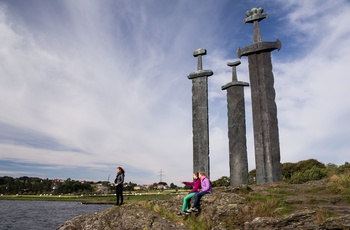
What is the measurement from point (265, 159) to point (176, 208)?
→ 7406mm

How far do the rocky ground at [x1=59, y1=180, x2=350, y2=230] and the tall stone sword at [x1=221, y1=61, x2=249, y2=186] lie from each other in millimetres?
3899

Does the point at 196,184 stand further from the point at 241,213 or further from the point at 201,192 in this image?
the point at 241,213

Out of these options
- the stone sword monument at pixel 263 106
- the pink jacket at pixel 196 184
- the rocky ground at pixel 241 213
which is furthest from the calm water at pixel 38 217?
the pink jacket at pixel 196 184

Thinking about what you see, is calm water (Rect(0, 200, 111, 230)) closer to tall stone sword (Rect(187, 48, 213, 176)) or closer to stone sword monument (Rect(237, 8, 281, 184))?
tall stone sword (Rect(187, 48, 213, 176))

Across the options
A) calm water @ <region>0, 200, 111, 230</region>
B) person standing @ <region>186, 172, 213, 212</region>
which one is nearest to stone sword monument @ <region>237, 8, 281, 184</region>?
person standing @ <region>186, 172, 213, 212</region>

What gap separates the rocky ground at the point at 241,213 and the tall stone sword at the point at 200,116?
17.2ft

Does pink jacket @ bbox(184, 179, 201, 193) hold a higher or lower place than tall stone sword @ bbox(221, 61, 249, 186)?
lower

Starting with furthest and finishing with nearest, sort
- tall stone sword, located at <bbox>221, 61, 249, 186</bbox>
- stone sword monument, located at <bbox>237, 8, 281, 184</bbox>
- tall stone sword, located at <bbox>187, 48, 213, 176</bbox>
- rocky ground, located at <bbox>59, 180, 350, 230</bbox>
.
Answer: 1. tall stone sword, located at <bbox>187, 48, 213, 176</bbox>
2. tall stone sword, located at <bbox>221, 61, 249, 186</bbox>
3. stone sword monument, located at <bbox>237, 8, 281, 184</bbox>
4. rocky ground, located at <bbox>59, 180, 350, 230</bbox>

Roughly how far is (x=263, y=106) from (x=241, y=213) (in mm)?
8802

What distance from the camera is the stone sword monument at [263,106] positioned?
59.7ft

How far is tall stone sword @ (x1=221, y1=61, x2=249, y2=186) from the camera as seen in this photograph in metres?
19.1

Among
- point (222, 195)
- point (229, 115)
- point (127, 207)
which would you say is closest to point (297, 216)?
Answer: point (222, 195)

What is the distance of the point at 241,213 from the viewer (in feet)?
38.3

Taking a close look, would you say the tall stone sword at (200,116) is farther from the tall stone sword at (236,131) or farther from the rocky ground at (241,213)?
the rocky ground at (241,213)
